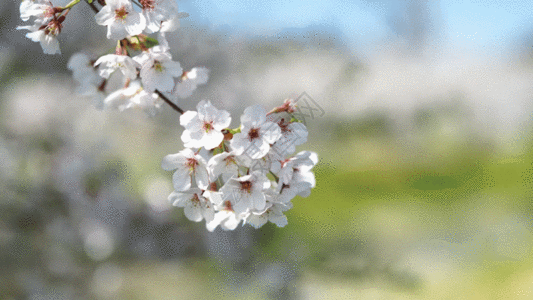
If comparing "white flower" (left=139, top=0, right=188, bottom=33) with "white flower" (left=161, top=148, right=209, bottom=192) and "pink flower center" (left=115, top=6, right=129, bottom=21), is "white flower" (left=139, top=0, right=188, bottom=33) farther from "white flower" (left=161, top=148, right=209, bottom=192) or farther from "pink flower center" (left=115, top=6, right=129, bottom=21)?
"white flower" (left=161, top=148, right=209, bottom=192)

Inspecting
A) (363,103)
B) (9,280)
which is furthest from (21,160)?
(363,103)

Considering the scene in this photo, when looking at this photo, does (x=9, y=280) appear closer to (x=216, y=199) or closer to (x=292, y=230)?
(x=216, y=199)

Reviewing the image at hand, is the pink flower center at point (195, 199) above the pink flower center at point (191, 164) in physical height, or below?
below

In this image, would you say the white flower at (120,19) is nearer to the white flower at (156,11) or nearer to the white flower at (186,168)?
the white flower at (156,11)

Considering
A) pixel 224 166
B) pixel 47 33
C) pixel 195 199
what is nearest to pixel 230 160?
pixel 224 166

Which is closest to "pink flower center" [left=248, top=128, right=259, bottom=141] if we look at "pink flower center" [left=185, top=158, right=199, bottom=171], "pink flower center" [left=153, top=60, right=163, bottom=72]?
"pink flower center" [left=185, top=158, right=199, bottom=171]

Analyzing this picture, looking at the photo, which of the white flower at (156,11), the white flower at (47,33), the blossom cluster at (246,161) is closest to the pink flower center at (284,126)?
the blossom cluster at (246,161)
